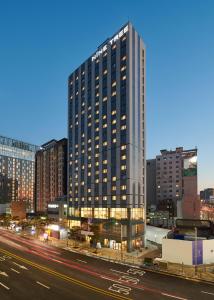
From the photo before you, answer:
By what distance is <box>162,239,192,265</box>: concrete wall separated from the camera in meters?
51.2

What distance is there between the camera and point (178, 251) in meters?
52.2

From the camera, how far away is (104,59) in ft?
375

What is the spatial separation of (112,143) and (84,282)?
68272 millimetres

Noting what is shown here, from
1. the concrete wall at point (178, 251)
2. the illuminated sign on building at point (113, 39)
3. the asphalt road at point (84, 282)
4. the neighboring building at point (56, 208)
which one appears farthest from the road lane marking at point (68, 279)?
the neighboring building at point (56, 208)

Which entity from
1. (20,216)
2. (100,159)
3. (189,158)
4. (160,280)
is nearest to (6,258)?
(160,280)

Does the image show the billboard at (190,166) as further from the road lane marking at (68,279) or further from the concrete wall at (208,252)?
the road lane marking at (68,279)

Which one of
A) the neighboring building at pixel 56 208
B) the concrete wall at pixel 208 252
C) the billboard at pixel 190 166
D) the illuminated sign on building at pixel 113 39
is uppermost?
the illuminated sign on building at pixel 113 39

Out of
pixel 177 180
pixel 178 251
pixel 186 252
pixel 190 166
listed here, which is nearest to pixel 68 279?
pixel 178 251

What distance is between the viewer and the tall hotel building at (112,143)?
320 feet

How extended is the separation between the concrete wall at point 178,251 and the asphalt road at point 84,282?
6.96 metres

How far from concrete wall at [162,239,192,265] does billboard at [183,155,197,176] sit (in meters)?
137

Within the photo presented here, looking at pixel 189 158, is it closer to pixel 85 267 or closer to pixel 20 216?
pixel 20 216

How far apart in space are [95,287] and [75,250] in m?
33.0

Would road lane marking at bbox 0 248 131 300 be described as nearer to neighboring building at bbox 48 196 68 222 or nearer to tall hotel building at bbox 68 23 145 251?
tall hotel building at bbox 68 23 145 251
